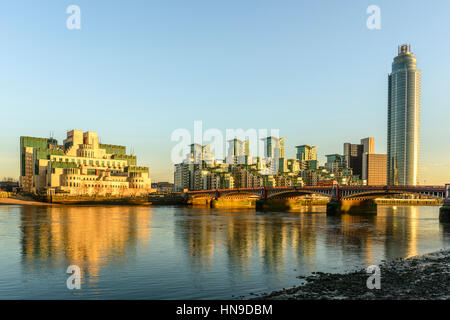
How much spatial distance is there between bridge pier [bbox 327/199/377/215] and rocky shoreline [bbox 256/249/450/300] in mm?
81104

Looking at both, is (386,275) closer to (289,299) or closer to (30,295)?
(289,299)

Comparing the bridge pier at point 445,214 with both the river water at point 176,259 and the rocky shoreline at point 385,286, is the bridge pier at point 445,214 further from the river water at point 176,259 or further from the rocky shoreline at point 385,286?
the rocky shoreline at point 385,286

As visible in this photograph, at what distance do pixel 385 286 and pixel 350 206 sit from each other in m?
98.3

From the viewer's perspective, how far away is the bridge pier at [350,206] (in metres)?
109

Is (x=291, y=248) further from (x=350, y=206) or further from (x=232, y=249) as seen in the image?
(x=350, y=206)

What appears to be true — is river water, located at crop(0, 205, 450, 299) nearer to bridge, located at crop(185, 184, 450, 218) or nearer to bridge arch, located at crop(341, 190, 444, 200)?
bridge arch, located at crop(341, 190, 444, 200)

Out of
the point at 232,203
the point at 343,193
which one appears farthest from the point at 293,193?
the point at 232,203

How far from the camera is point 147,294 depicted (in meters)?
22.8

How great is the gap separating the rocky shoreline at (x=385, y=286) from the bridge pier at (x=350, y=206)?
8110cm

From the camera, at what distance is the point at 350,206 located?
11575 cm
